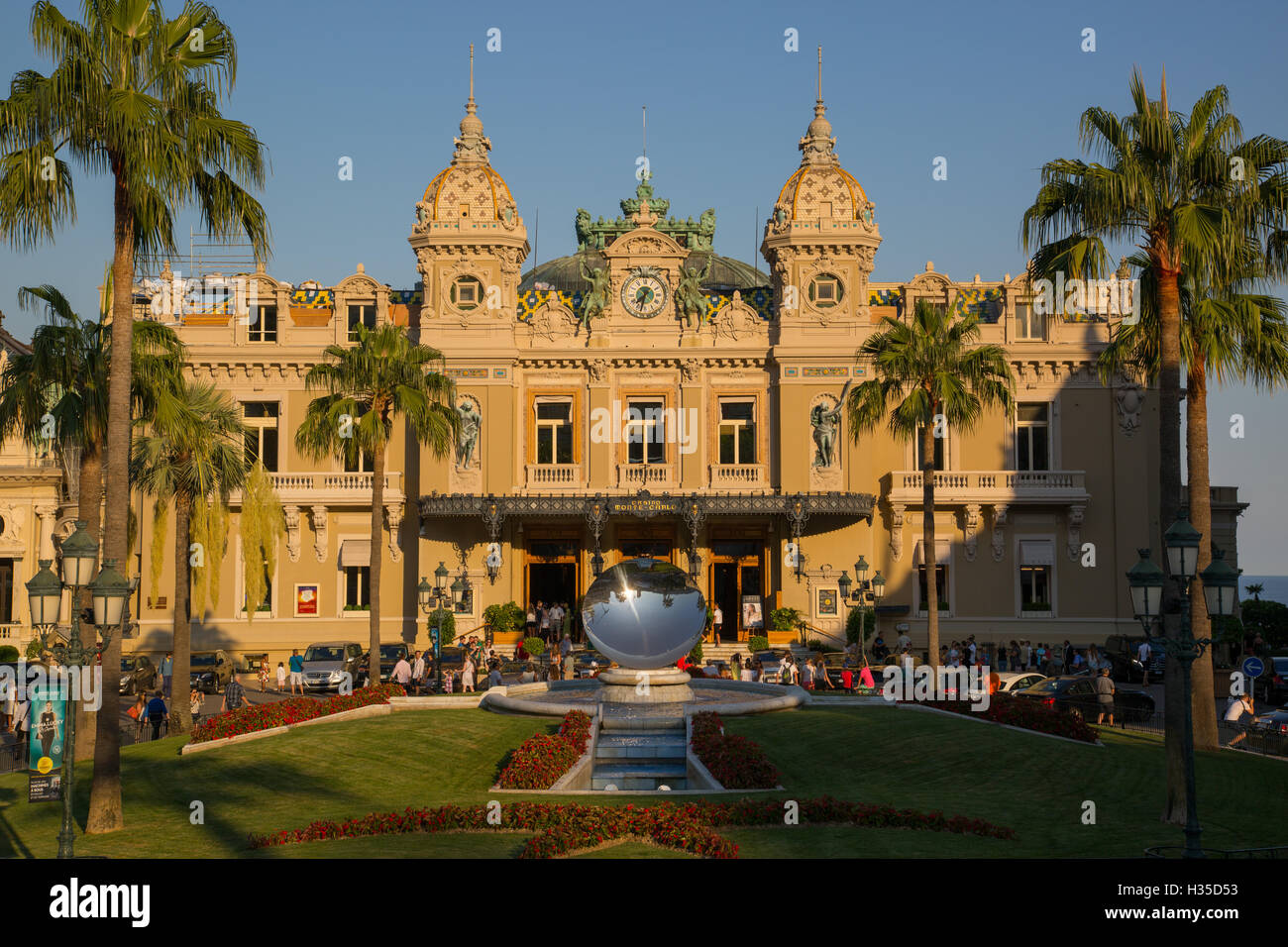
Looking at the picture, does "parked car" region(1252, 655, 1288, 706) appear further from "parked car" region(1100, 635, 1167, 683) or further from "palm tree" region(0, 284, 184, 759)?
"palm tree" region(0, 284, 184, 759)

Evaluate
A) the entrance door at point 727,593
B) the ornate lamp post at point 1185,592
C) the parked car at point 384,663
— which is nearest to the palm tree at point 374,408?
the parked car at point 384,663

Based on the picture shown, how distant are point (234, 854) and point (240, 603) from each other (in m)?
36.4

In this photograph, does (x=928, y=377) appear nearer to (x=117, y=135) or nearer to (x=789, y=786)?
(x=789, y=786)

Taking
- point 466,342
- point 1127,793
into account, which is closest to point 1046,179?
point 1127,793

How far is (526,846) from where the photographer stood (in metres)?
16.0

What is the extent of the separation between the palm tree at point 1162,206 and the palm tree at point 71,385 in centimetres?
1824

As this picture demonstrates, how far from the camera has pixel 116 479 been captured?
19.1 metres

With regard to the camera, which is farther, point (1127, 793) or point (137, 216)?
point (1127, 793)

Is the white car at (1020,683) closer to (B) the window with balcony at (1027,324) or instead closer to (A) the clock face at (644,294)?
(B) the window with balcony at (1027,324)

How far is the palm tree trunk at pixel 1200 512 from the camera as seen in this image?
25.7 metres

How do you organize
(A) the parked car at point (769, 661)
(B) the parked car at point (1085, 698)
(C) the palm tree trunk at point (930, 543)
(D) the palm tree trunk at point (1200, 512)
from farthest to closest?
(A) the parked car at point (769, 661), (C) the palm tree trunk at point (930, 543), (B) the parked car at point (1085, 698), (D) the palm tree trunk at point (1200, 512)

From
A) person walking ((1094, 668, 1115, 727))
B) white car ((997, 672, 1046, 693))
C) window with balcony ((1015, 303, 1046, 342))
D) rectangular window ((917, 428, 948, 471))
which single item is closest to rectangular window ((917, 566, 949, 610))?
rectangular window ((917, 428, 948, 471))

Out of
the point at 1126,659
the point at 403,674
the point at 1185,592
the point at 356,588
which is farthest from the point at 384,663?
the point at 1185,592
